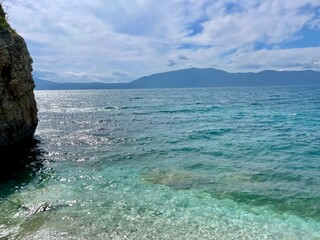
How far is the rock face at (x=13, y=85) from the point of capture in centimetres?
2491

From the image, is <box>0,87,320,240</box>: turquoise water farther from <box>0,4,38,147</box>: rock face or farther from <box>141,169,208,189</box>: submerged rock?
<box>0,4,38,147</box>: rock face

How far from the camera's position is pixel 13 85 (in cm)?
2658

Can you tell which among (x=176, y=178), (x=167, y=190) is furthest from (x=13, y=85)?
(x=167, y=190)

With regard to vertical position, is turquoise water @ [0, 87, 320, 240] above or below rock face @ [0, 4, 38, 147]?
below

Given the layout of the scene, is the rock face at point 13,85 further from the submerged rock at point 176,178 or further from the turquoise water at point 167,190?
the submerged rock at point 176,178

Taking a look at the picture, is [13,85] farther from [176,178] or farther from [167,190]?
[167,190]

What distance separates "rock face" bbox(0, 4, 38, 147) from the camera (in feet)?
81.7

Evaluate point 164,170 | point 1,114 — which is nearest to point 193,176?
point 164,170

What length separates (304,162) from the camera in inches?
891

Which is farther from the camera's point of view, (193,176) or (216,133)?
(216,133)

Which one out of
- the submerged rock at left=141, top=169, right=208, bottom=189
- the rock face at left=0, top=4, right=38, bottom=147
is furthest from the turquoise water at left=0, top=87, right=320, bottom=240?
the rock face at left=0, top=4, right=38, bottom=147

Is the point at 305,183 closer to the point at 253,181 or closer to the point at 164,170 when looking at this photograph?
the point at 253,181

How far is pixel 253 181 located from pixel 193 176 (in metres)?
3.89

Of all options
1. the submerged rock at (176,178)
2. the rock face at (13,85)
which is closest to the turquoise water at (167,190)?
the submerged rock at (176,178)
